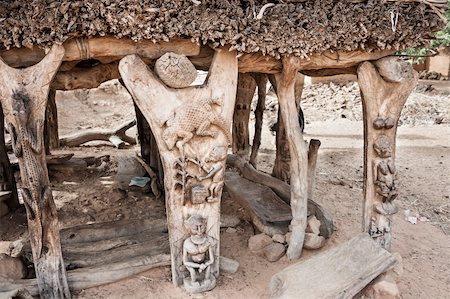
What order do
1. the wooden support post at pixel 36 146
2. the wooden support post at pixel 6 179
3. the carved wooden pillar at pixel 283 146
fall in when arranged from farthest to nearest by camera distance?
the carved wooden pillar at pixel 283 146
the wooden support post at pixel 6 179
the wooden support post at pixel 36 146

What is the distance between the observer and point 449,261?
448cm

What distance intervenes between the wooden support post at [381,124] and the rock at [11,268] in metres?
3.07

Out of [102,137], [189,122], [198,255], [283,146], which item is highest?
[189,122]

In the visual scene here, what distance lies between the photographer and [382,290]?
11.2ft

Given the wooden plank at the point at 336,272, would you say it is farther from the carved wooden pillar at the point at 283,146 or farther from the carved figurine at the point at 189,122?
the carved wooden pillar at the point at 283,146

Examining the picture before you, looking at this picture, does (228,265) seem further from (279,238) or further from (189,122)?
(189,122)

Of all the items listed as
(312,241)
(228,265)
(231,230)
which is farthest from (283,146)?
(228,265)

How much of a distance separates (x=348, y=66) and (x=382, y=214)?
4.49 ft

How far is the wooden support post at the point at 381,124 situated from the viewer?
3834mm

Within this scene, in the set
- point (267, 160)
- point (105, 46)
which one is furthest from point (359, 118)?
point (105, 46)

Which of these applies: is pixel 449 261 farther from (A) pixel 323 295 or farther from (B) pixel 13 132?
(B) pixel 13 132

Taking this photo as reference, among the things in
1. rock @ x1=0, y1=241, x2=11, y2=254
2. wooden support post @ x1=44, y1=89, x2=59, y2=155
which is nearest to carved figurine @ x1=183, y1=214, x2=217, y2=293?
rock @ x1=0, y1=241, x2=11, y2=254

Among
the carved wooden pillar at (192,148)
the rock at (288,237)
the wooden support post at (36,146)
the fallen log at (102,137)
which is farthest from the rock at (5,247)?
the fallen log at (102,137)

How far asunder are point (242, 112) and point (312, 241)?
124 inches
